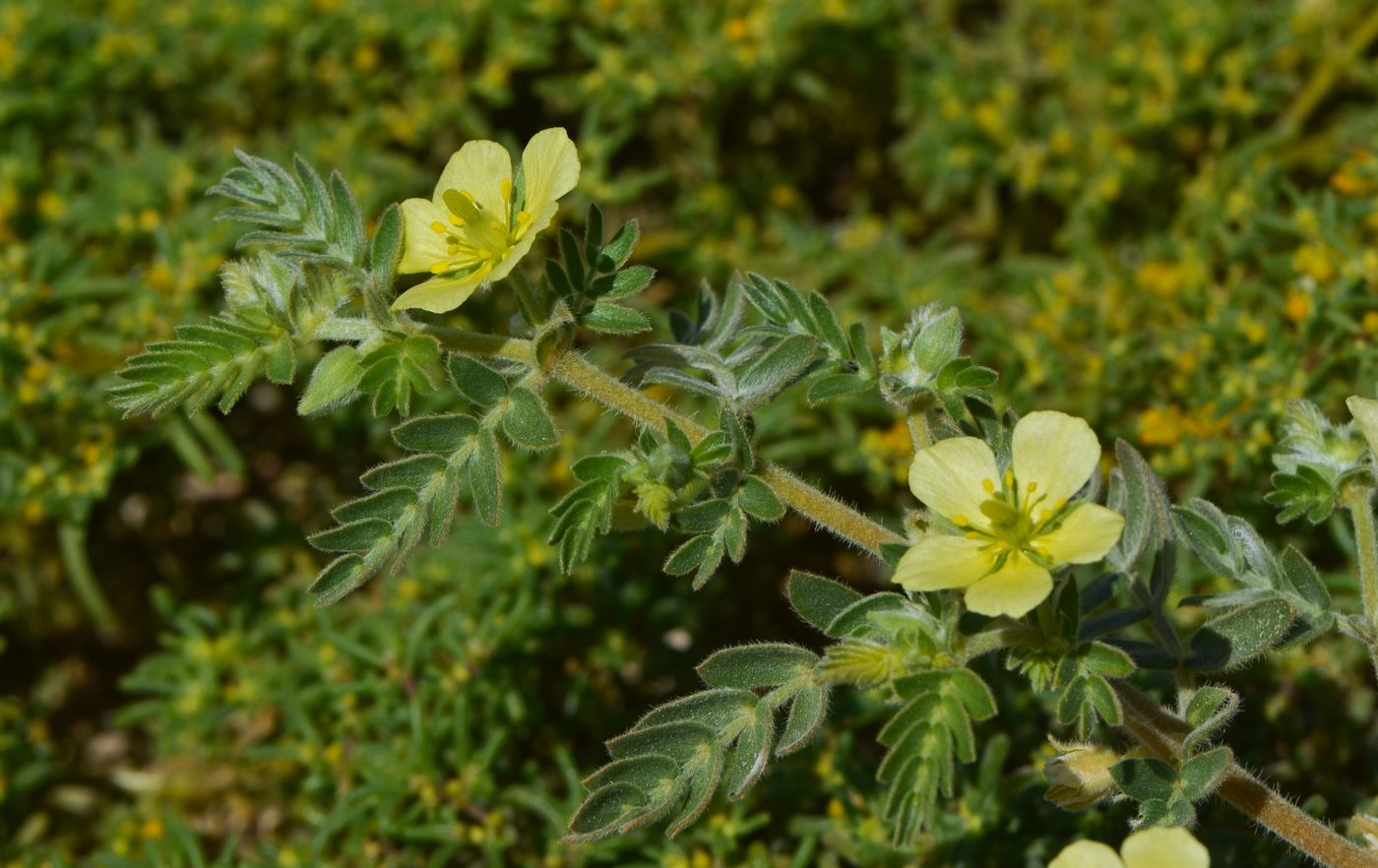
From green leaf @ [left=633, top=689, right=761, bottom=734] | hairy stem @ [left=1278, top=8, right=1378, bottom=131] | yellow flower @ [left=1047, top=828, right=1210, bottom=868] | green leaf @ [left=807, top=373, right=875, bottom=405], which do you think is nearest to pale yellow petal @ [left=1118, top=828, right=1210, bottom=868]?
yellow flower @ [left=1047, top=828, right=1210, bottom=868]

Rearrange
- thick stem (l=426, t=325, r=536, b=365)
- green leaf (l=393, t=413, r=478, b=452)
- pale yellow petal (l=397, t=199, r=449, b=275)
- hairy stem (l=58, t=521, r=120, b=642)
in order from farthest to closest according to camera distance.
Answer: hairy stem (l=58, t=521, r=120, b=642) < pale yellow petal (l=397, t=199, r=449, b=275) < thick stem (l=426, t=325, r=536, b=365) < green leaf (l=393, t=413, r=478, b=452)

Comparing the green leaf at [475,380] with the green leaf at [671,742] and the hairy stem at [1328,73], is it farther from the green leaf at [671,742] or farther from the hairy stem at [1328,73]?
the hairy stem at [1328,73]

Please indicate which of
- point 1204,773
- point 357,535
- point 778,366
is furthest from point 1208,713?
point 357,535

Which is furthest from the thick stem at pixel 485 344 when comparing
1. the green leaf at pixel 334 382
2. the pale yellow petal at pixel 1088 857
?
the pale yellow petal at pixel 1088 857

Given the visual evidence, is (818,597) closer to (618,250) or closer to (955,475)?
(955,475)

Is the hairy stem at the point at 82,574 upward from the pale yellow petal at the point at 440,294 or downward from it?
downward

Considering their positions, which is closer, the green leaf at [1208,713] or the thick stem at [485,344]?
the green leaf at [1208,713]

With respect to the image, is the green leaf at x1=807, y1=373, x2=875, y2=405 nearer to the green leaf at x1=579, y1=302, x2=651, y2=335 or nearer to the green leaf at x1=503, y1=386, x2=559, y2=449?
the green leaf at x1=579, y1=302, x2=651, y2=335
